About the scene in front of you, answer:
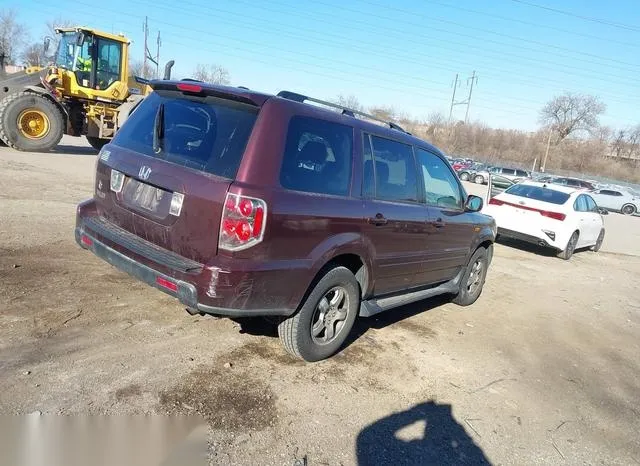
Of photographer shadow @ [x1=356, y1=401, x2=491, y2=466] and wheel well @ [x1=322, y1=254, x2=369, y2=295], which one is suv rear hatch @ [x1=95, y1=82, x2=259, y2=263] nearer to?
wheel well @ [x1=322, y1=254, x2=369, y2=295]

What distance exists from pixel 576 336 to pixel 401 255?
287 centimetres

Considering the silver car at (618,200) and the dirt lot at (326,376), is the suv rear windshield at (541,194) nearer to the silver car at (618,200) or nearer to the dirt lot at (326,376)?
the dirt lot at (326,376)

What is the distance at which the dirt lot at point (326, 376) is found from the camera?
10.3 feet

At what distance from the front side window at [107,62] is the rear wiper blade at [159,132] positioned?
42.4 ft

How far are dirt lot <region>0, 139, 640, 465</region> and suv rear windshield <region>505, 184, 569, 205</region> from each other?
16.8ft

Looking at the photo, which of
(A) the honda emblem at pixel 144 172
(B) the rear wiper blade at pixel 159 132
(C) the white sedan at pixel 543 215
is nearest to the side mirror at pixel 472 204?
(B) the rear wiper blade at pixel 159 132

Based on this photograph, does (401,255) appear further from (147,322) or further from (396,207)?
(147,322)

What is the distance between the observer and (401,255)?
4695 millimetres

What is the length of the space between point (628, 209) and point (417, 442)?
35.3 meters

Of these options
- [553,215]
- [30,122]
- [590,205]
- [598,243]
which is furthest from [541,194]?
[30,122]

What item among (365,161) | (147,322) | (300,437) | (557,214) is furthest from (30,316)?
(557,214)

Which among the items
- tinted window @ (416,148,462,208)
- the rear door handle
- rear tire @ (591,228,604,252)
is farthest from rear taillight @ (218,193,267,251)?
Answer: rear tire @ (591,228,604,252)

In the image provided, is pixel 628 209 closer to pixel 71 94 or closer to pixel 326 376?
pixel 71 94

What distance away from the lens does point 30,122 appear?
46.2 ft
